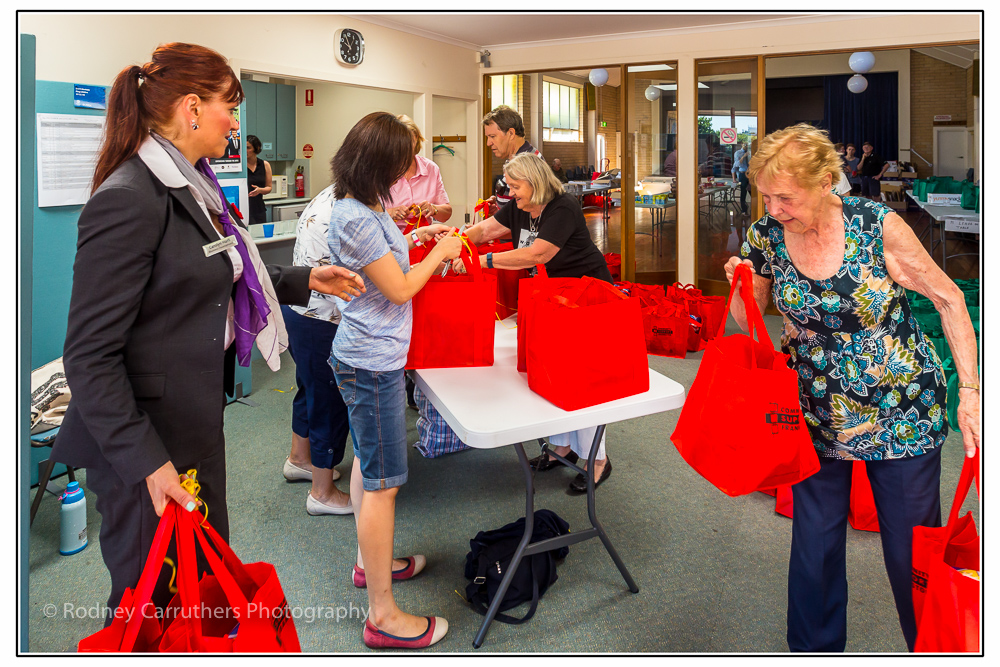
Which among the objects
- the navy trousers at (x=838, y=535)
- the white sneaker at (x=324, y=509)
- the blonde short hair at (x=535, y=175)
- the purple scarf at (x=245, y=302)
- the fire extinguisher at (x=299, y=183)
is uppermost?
the fire extinguisher at (x=299, y=183)

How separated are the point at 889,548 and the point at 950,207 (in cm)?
641

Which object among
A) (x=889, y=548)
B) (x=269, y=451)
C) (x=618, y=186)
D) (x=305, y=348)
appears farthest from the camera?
(x=618, y=186)

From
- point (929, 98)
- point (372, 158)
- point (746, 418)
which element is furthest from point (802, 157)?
point (929, 98)

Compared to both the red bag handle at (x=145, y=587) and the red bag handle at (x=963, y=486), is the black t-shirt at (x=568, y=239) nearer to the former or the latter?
the red bag handle at (x=963, y=486)

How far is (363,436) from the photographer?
1988mm

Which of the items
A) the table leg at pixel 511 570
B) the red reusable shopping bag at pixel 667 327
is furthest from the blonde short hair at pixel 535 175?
the red reusable shopping bag at pixel 667 327

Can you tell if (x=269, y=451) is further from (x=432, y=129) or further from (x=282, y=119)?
(x=282, y=119)

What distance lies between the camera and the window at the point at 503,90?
799 centimetres

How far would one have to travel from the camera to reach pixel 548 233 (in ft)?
9.75

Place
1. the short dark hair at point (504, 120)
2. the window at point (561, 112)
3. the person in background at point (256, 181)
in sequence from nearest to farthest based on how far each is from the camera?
the short dark hair at point (504, 120)
the person in background at point (256, 181)
the window at point (561, 112)

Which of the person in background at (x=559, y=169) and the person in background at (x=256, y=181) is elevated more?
the person in background at (x=559, y=169)

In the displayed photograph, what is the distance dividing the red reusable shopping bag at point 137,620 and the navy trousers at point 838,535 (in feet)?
5.27

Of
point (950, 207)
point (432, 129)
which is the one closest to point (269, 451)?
point (432, 129)

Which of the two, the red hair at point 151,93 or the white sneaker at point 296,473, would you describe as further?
the white sneaker at point 296,473
